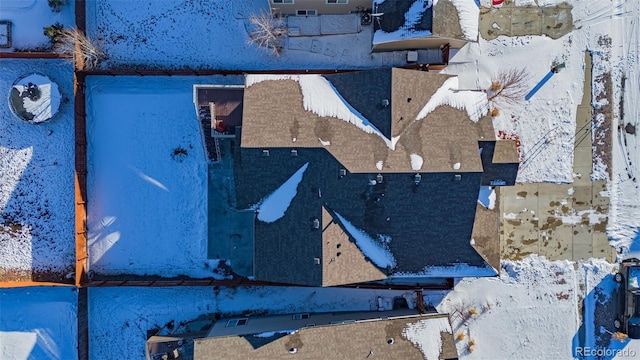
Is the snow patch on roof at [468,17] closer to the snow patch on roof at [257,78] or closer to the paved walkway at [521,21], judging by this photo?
the paved walkway at [521,21]

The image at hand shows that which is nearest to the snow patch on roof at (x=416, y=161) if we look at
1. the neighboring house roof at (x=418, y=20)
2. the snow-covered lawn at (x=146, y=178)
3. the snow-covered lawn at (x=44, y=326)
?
the neighboring house roof at (x=418, y=20)

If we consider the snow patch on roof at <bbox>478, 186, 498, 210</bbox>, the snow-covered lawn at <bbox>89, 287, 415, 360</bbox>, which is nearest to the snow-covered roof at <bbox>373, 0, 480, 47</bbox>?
the snow patch on roof at <bbox>478, 186, 498, 210</bbox>

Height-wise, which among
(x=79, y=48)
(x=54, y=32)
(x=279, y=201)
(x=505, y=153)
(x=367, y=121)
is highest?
(x=54, y=32)

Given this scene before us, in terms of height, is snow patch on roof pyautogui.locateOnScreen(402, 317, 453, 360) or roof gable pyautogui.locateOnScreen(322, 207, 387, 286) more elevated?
roof gable pyautogui.locateOnScreen(322, 207, 387, 286)

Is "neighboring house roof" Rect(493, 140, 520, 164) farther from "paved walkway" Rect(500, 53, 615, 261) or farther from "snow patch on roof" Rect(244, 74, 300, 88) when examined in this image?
"snow patch on roof" Rect(244, 74, 300, 88)

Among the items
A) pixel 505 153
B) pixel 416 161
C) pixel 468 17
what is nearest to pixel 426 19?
pixel 468 17

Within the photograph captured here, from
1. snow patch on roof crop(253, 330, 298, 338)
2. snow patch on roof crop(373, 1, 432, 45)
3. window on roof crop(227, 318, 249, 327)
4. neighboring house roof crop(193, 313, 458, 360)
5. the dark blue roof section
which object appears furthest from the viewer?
window on roof crop(227, 318, 249, 327)

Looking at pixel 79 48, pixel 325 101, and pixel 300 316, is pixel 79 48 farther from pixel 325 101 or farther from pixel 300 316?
pixel 300 316
